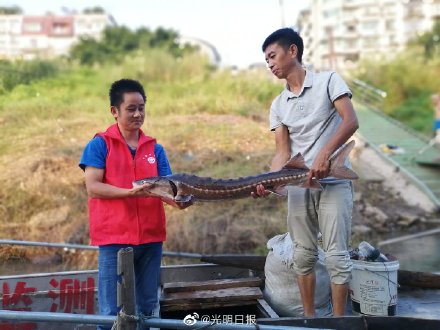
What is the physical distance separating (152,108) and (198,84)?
4.06 metres

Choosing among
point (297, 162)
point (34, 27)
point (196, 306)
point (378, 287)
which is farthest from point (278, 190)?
point (34, 27)

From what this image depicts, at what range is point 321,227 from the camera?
13.3 feet

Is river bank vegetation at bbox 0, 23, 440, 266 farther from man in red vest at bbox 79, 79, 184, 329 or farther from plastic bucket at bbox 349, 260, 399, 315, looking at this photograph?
plastic bucket at bbox 349, 260, 399, 315

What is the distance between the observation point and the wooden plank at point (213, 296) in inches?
177

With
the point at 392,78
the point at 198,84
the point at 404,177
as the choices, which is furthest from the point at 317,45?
the point at 404,177

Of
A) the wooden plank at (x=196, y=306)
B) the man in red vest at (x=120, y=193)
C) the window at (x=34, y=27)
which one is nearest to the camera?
the man in red vest at (x=120, y=193)

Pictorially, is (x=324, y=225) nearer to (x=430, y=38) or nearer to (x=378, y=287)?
(x=378, y=287)

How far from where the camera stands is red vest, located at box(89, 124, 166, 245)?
3.56 metres

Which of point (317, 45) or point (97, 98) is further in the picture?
A: point (317, 45)

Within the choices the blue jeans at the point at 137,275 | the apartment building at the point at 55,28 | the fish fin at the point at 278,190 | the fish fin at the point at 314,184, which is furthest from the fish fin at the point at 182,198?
the apartment building at the point at 55,28

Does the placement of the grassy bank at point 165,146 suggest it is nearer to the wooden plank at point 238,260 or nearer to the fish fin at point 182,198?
the wooden plank at point 238,260

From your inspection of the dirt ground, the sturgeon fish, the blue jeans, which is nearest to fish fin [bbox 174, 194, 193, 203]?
the sturgeon fish

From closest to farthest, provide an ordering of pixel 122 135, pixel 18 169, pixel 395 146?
1. pixel 122 135
2. pixel 18 169
3. pixel 395 146

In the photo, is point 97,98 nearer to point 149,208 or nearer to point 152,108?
point 152,108
